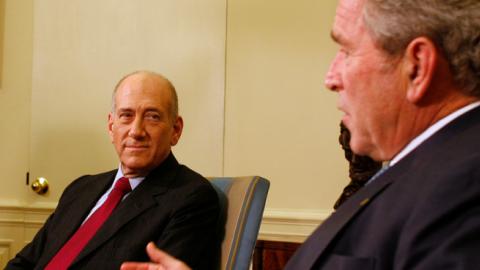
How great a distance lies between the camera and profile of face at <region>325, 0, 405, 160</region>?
1053 mm

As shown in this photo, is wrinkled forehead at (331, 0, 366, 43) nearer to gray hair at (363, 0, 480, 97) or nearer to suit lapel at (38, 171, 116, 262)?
gray hair at (363, 0, 480, 97)

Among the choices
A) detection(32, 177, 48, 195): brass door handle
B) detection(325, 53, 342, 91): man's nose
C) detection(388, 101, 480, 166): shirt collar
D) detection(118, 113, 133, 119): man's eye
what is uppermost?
detection(325, 53, 342, 91): man's nose

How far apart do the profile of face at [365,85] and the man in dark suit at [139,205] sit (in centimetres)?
98

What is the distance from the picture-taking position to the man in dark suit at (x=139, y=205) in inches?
78.9

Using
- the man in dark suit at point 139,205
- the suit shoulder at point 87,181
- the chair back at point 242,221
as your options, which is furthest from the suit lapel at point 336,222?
the suit shoulder at point 87,181

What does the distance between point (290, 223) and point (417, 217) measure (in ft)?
7.21

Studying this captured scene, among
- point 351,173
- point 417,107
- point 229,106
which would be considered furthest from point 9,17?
point 417,107

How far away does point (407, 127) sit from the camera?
1.06 metres

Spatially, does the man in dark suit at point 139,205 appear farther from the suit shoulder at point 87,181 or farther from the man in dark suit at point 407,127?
the man in dark suit at point 407,127

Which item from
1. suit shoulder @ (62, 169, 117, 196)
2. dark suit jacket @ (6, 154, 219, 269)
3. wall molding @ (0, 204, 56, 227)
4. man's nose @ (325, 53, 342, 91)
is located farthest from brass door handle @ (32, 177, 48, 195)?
Result: man's nose @ (325, 53, 342, 91)

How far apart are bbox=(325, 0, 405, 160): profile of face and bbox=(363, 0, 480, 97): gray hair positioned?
4cm

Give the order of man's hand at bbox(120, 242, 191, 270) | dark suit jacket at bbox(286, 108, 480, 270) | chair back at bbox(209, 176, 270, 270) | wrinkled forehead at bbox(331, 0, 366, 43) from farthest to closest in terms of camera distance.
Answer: chair back at bbox(209, 176, 270, 270)
man's hand at bbox(120, 242, 191, 270)
wrinkled forehead at bbox(331, 0, 366, 43)
dark suit jacket at bbox(286, 108, 480, 270)

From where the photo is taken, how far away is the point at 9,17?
3.50 m

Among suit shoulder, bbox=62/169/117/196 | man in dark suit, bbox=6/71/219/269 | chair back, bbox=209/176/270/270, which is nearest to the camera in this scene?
chair back, bbox=209/176/270/270
